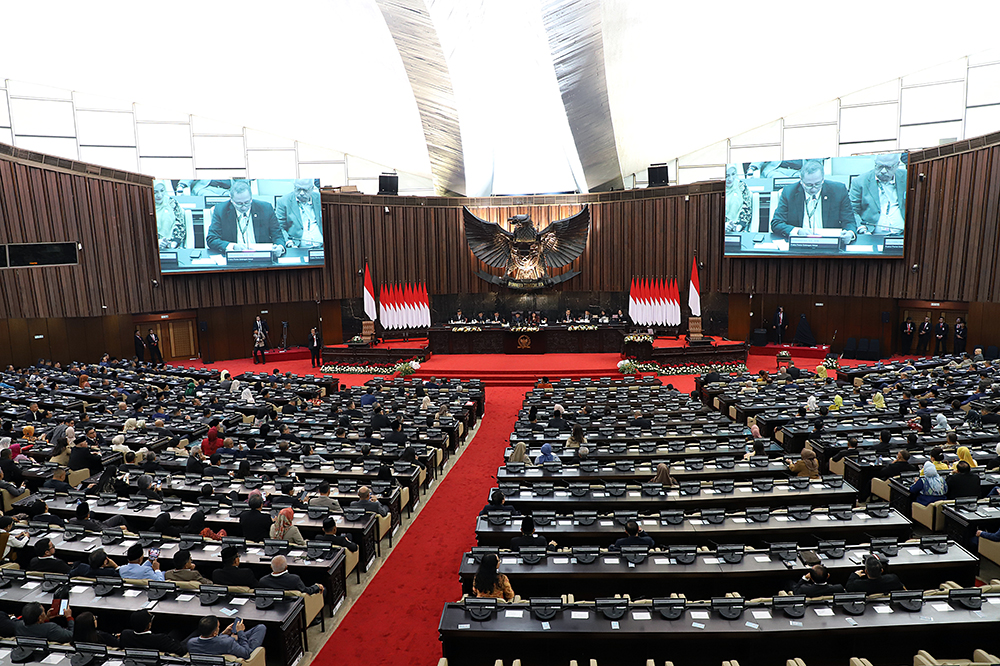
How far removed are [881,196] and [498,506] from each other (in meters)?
17.5

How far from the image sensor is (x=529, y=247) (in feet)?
76.8

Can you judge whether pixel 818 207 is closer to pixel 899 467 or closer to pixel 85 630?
A: pixel 899 467

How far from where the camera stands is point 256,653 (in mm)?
4629

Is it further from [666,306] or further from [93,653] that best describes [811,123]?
[93,653]

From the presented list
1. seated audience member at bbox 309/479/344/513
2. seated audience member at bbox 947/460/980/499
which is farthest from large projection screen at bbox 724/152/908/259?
seated audience member at bbox 309/479/344/513

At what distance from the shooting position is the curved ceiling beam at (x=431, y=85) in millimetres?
15656

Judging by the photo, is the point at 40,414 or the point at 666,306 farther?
the point at 666,306

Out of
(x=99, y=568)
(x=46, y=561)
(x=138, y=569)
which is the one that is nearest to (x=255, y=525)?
(x=138, y=569)

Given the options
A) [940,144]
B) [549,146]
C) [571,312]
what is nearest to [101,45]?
[549,146]

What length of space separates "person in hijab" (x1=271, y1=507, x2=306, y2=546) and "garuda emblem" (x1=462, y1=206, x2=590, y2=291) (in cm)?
1780

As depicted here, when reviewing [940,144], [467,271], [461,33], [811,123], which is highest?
[461,33]

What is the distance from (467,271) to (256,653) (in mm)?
Answer: 20528

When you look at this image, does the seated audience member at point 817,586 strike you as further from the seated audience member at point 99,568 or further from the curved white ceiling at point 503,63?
the curved white ceiling at point 503,63

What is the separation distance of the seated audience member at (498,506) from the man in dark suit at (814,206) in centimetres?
1674
